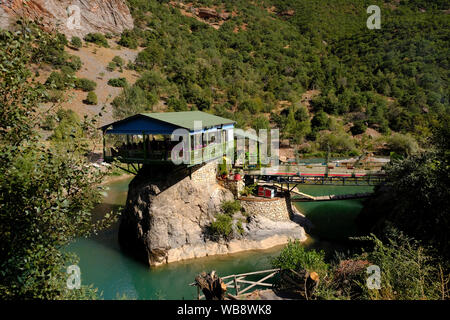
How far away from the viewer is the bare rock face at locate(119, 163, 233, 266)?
1708 cm

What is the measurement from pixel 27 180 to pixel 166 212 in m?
12.7

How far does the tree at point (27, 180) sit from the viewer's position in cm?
498

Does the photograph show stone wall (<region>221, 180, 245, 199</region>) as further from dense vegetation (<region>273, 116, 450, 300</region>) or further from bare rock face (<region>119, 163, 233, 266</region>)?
dense vegetation (<region>273, 116, 450, 300</region>)

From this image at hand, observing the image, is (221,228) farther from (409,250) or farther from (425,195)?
(425,195)

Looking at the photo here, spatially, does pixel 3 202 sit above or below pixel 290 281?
above

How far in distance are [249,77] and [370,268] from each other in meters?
62.1

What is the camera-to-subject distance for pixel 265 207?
19.8 m

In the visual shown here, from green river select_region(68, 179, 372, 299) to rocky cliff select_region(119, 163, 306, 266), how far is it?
0.61 meters

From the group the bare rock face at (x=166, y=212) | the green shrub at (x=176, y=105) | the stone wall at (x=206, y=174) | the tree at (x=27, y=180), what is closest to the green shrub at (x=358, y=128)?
the green shrub at (x=176, y=105)

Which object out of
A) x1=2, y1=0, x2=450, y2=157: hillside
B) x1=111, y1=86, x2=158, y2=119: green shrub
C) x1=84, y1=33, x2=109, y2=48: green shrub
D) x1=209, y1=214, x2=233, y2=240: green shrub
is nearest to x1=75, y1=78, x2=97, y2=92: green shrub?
x1=2, y1=0, x2=450, y2=157: hillside

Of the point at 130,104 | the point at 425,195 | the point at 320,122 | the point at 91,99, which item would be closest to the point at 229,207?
the point at 425,195

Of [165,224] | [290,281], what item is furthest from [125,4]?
[290,281]
